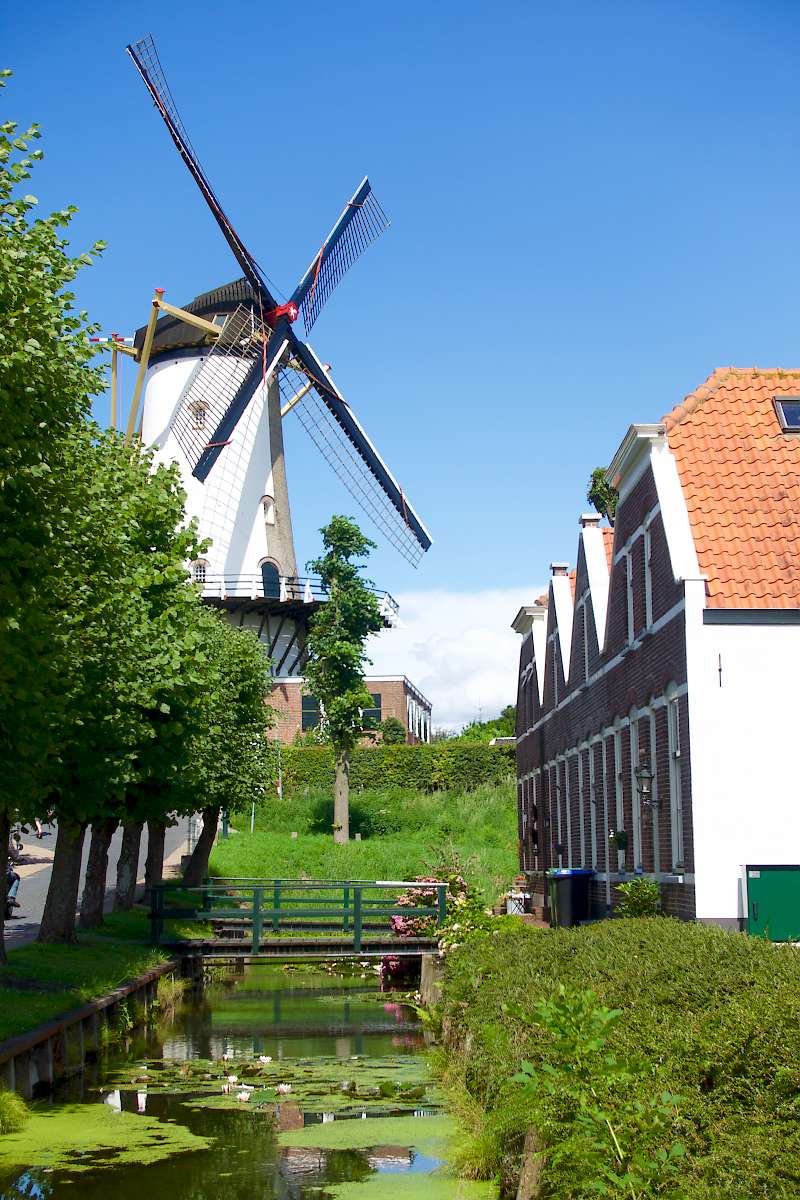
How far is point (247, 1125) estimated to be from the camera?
42.2 ft

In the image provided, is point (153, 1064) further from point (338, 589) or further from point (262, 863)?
point (338, 589)

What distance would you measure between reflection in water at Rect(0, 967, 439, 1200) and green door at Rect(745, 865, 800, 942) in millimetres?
4876

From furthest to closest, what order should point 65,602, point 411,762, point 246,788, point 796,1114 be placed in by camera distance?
point 411,762 → point 246,788 → point 65,602 → point 796,1114

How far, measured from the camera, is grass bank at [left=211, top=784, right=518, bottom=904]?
44.2 metres

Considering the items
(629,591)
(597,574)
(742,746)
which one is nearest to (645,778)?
(742,746)

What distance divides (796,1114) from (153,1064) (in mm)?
12374

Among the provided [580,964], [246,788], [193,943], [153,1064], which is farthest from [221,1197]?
[246,788]

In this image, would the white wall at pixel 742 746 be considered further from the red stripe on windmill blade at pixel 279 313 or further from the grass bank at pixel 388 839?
the red stripe on windmill blade at pixel 279 313

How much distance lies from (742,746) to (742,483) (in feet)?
13.9

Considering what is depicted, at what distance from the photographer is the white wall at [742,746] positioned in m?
18.7

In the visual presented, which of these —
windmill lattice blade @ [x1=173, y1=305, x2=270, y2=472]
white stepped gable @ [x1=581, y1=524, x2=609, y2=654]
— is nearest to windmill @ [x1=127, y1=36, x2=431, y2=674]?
windmill lattice blade @ [x1=173, y1=305, x2=270, y2=472]

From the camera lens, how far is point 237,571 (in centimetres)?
5859

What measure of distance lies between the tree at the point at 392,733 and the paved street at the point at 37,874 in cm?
990

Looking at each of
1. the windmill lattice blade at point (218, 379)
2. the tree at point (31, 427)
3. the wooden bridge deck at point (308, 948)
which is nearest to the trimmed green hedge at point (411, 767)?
the windmill lattice blade at point (218, 379)
